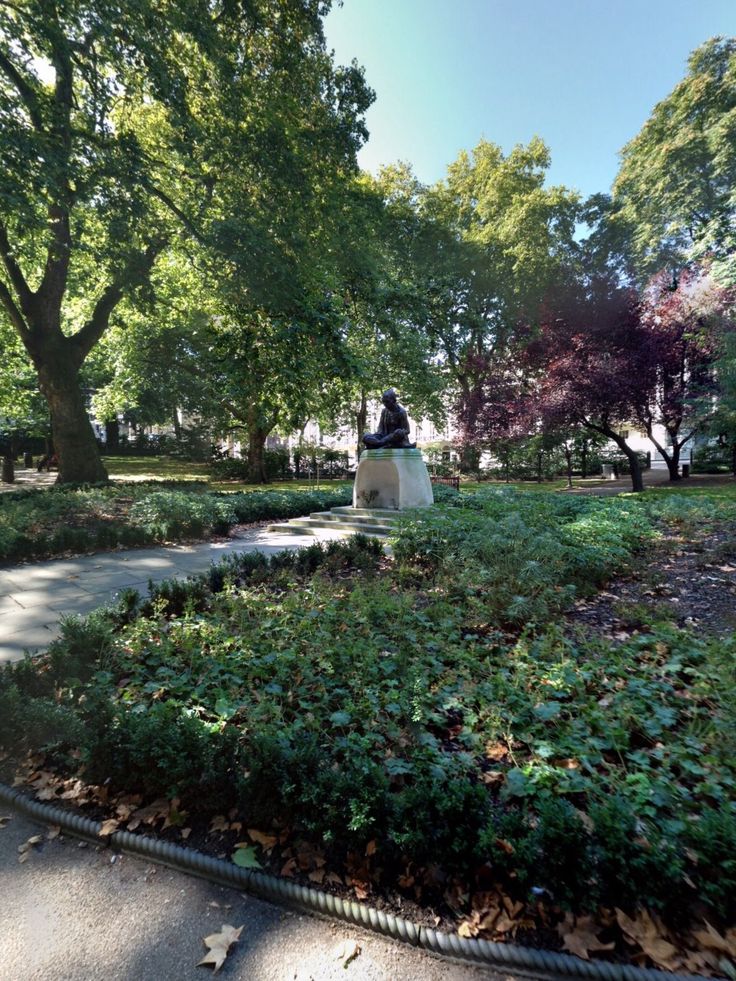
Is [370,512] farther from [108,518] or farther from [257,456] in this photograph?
[257,456]

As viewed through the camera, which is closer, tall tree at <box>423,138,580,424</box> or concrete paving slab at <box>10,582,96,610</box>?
concrete paving slab at <box>10,582,96,610</box>

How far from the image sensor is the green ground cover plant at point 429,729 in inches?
66.7

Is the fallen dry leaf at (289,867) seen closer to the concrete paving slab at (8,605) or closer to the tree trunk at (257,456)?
the concrete paving slab at (8,605)

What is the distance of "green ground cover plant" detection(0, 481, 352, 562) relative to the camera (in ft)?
24.0

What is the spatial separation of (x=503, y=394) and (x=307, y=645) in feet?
59.1

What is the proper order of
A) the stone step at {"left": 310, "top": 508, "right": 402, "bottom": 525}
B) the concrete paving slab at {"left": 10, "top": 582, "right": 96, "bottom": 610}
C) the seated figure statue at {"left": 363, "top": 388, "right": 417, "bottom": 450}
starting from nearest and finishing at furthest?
the concrete paving slab at {"left": 10, "top": 582, "right": 96, "bottom": 610}, the stone step at {"left": 310, "top": 508, "right": 402, "bottom": 525}, the seated figure statue at {"left": 363, "top": 388, "right": 417, "bottom": 450}

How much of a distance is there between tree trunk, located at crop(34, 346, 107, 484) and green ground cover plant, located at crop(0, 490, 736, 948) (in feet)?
36.6

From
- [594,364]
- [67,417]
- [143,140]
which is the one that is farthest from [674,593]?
[67,417]

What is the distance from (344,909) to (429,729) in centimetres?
112

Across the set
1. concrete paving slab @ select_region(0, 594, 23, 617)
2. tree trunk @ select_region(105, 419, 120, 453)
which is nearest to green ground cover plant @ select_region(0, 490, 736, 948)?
concrete paving slab @ select_region(0, 594, 23, 617)

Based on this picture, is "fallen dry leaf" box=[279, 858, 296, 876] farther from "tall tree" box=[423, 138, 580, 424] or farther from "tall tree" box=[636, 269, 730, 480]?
"tall tree" box=[423, 138, 580, 424]

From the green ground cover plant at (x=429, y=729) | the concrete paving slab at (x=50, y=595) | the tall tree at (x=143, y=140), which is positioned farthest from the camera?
the tall tree at (x=143, y=140)

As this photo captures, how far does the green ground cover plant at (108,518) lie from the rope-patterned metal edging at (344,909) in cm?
595

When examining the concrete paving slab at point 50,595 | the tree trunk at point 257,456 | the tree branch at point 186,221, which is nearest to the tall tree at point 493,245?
the tree trunk at point 257,456
